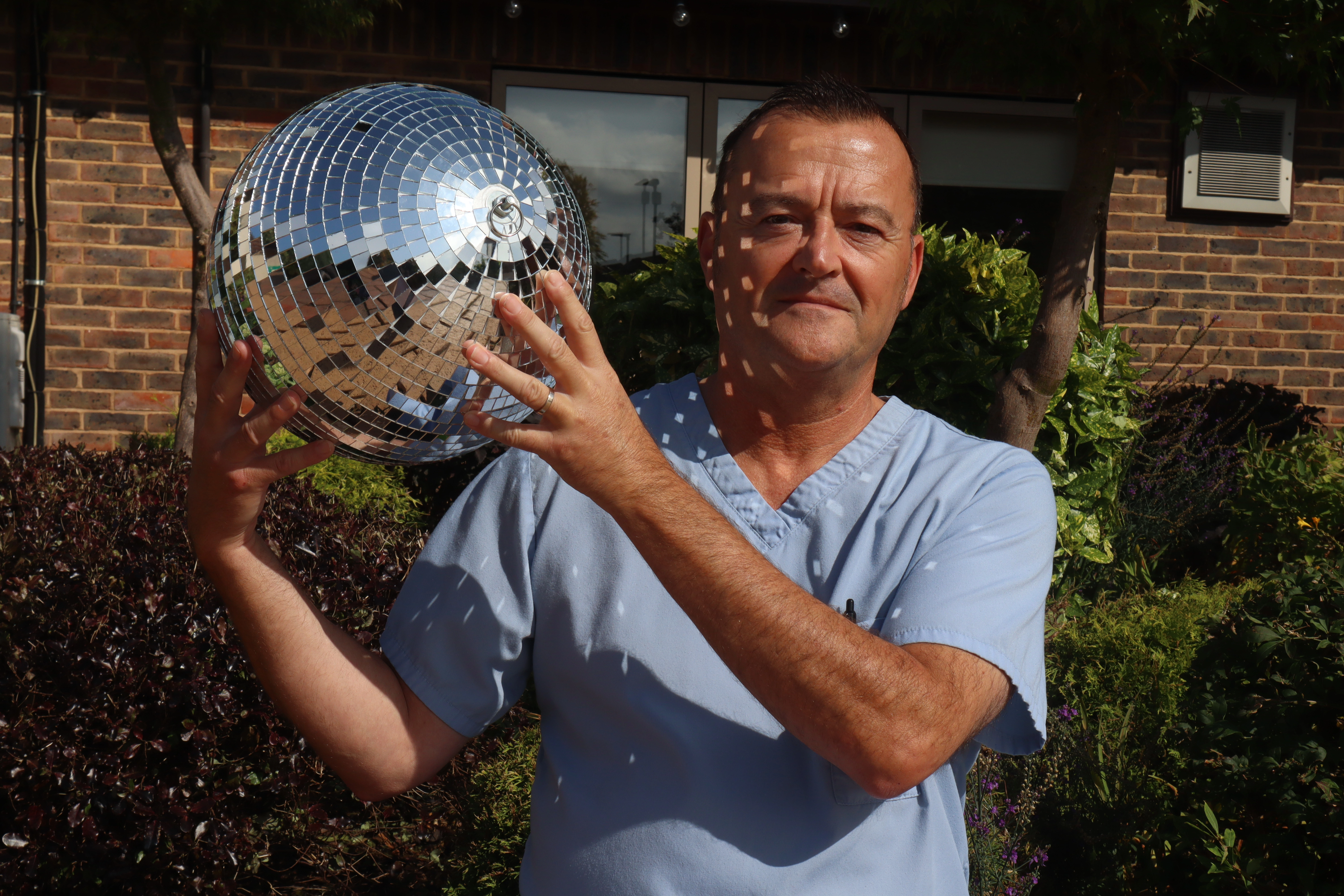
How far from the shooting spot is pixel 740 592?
3.56ft

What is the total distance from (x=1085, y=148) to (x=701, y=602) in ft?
8.78

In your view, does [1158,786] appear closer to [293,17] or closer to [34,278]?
[293,17]

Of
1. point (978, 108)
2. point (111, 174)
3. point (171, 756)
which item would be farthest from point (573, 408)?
point (978, 108)

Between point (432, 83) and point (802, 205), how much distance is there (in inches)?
213

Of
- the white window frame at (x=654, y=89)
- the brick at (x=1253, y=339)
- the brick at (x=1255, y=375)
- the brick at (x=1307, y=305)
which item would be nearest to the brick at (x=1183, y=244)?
the brick at (x=1253, y=339)

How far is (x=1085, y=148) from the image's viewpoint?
3.17 m

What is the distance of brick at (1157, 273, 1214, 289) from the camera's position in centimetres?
682

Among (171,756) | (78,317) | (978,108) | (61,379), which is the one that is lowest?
(171,756)

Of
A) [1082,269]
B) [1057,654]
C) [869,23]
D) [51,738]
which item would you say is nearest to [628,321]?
[1082,269]

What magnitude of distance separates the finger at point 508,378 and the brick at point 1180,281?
6812 mm

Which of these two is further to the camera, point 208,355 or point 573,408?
point 208,355

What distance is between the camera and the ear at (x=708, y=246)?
1.65 metres

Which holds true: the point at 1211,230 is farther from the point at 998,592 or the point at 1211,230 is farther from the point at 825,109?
the point at 998,592

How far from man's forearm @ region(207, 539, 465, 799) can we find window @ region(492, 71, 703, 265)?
16.6 ft
